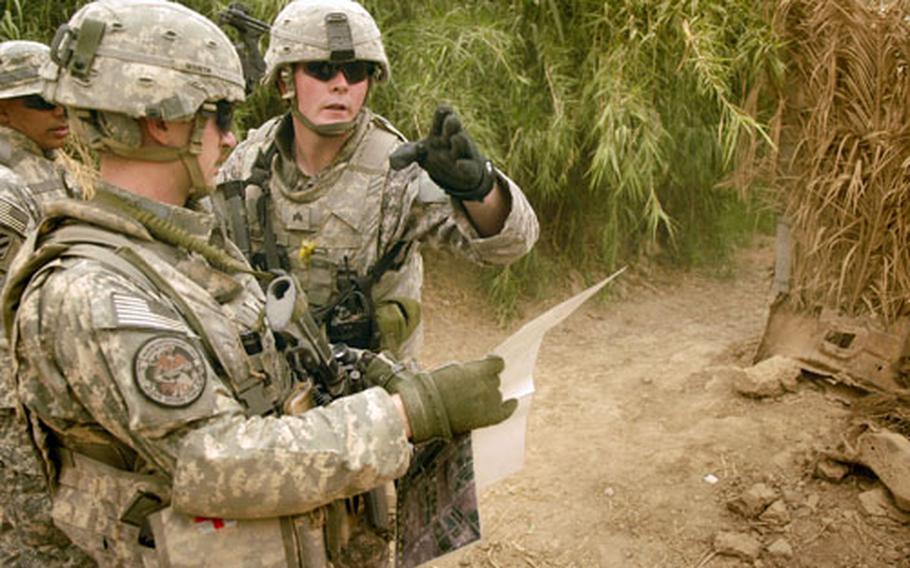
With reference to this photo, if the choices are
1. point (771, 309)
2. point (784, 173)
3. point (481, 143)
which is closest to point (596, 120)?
point (481, 143)

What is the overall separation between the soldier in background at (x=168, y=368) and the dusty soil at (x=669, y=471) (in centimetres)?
203

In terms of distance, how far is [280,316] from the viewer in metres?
1.49

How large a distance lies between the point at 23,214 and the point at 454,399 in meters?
1.82

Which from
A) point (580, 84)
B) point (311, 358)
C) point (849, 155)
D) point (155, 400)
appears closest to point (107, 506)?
point (155, 400)

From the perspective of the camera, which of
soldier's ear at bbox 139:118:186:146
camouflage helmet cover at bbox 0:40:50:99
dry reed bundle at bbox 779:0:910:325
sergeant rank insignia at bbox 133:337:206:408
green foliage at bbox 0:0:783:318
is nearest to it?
sergeant rank insignia at bbox 133:337:206:408

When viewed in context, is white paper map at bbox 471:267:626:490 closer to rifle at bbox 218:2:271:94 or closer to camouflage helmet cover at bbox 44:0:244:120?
camouflage helmet cover at bbox 44:0:244:120

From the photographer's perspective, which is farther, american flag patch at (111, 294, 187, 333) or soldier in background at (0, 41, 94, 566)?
soldier in background at (0, 41, 94, 566)

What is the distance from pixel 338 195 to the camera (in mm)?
2516

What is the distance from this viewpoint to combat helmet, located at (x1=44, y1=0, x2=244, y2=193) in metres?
1.49

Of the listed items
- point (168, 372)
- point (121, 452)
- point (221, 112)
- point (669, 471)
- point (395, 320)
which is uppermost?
point (221, 112)

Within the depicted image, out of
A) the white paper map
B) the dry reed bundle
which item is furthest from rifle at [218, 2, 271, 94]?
the dry reed bundle

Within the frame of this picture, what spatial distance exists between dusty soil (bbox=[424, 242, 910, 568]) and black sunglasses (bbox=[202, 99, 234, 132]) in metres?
2.37

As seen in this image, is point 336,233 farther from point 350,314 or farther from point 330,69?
point 330,69

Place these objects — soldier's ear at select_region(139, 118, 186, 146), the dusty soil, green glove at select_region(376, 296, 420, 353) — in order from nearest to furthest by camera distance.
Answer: soldier's ear at select_region(139, 118, 186, 146) < green glove at select_region(376, 296, 420, 353) < the dusty soil
